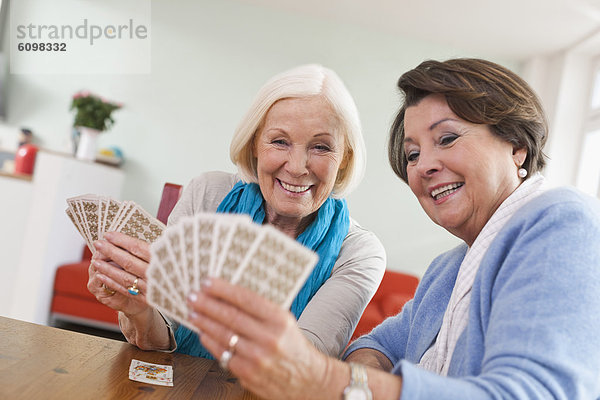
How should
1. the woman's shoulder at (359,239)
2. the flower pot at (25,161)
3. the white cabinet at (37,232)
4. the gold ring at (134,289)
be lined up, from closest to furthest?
the gold ring at (134,289) < the woman's shoulder at (359,239) < the white cabinet at (37,232) < the flower pot at (25,161)

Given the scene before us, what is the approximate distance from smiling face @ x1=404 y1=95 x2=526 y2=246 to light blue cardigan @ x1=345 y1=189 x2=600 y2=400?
19cm

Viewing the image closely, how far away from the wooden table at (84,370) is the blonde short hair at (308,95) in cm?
76

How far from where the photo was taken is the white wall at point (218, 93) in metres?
5.77

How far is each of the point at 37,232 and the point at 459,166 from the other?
13.1 ft

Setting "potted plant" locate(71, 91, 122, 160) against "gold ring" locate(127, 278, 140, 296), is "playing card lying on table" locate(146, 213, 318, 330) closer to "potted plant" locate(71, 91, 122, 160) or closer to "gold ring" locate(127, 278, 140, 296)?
"gold ring" locate(127, 278, 140, 296)

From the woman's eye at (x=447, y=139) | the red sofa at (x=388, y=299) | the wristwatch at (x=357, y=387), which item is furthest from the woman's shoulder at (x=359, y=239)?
the red sofa at (x=388, y=299)

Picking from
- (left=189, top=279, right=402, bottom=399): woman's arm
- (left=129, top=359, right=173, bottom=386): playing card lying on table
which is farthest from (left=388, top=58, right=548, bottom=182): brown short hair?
(left=129, top=359, right=173, bottom=386): playing card lying on table

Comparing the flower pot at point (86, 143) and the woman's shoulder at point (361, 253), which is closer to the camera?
the woman's shoulder at point (361, 253)

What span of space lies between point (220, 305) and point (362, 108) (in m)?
5.50

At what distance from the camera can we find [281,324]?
0.76 m

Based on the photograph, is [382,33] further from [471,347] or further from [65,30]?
[471,347]

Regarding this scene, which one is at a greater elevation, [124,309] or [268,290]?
[268,290]

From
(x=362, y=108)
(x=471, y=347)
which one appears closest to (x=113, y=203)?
Result: (x=471, y=347)

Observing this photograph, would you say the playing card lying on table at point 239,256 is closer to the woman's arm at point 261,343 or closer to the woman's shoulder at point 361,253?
the woman's arm at point 261,343
